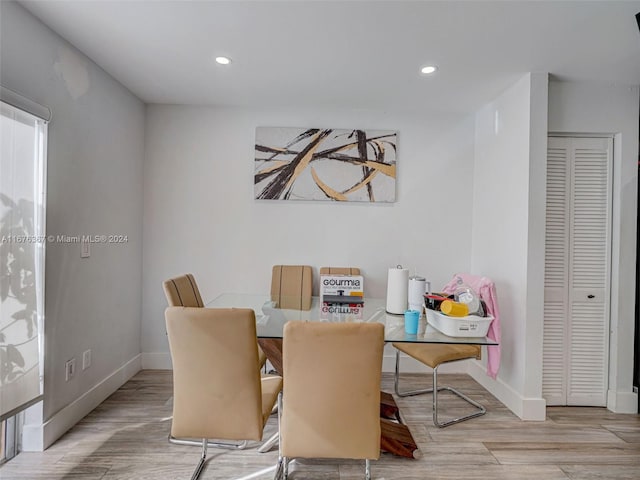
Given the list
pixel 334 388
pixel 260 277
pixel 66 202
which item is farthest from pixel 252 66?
pixel 334 388

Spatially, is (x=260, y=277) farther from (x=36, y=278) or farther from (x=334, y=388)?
(x=334, y=388)

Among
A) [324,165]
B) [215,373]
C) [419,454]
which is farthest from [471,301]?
[324,165]

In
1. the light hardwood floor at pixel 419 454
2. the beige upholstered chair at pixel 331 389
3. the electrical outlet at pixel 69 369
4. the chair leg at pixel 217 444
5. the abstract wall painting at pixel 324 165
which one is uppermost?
the abstract wall painting at pixel 324 165

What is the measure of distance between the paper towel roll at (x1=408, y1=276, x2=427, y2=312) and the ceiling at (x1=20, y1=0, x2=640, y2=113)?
1.46 m

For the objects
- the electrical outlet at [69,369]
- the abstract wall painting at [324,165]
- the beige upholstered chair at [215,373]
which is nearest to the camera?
the beige upholstered chair at [215,373]

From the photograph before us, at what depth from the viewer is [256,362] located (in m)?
1.65

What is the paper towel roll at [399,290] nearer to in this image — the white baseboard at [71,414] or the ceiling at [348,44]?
the ceiling at [348,44]

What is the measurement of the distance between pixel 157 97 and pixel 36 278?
1856 mm

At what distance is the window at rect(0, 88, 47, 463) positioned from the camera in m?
1.81

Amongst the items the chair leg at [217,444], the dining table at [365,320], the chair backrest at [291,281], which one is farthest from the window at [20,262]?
the chair backrest at [291,281]

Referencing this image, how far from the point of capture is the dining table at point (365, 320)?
6.16 ft

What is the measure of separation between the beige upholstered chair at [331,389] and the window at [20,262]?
1.41 metres

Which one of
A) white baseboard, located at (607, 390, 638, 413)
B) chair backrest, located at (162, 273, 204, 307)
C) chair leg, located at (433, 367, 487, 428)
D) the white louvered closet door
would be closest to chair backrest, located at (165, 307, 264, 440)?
chair backrest, located at (162, 273, 204, 307)

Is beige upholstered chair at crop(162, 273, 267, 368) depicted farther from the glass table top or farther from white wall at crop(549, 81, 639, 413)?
white wall at crop(549, 81, 639, 413)
